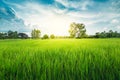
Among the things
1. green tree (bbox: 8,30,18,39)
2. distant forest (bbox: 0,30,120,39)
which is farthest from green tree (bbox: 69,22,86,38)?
green tree (bbox: 8,30,18,39)

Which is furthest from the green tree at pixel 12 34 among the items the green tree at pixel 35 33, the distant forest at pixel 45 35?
the green tree at pixel 35 33

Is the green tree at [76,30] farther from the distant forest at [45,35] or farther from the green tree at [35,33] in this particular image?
the green tree at [35,33]

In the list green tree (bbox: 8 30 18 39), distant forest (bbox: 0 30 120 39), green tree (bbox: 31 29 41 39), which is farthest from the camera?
green tree (bbox: 31 29 41 39)

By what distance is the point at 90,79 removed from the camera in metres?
1.64

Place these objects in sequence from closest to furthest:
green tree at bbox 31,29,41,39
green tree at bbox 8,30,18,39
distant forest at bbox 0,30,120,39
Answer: distant forest at bbox 0,30,120,39 → green tree at bbox 8,30,18,39 → green tree at bbox 31,29,41,39

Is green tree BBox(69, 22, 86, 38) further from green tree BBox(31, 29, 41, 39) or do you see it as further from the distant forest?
green tree BBox(31, 29, 41, 39)

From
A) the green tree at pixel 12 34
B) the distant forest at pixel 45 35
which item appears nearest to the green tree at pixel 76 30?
the distant forest at pixel 45 35

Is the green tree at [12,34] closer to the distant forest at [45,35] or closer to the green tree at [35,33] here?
the distant forest at [45,35]

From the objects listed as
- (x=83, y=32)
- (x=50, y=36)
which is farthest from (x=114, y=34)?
(x=50, y=36)

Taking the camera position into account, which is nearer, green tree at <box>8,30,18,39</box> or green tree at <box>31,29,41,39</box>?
green tree at <box>8,30,18,39</box>

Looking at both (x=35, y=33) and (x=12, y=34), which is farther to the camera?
(x=35, y=33)

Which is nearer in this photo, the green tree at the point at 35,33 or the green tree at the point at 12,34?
the green tree at the point at 12,34

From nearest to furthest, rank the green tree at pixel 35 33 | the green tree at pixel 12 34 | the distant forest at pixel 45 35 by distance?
1. the distant forest at pixel 45 35
2. the green tree at pixel 12 34
3. the green tree at pixel 35 33

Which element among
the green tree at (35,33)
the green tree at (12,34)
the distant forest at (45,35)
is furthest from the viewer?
the green tree at (35,33)
